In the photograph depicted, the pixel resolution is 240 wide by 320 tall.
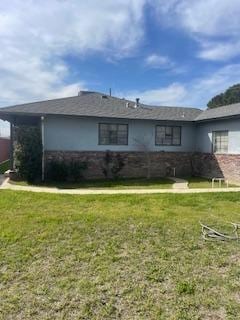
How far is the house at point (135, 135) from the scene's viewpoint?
15016 mm

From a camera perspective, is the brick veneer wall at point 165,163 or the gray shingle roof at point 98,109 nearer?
the gray shingle roof at point 98,109

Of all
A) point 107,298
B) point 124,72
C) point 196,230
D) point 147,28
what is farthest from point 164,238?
point 124,72

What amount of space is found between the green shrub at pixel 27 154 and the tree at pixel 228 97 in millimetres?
33920

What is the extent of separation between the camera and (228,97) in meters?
42.7

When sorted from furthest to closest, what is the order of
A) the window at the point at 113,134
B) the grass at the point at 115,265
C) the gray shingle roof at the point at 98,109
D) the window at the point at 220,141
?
the window at the point at 113,134
the window at the point at 220,141
the gray shingle roof at the point at 98,109
the grass at the point at 115,265

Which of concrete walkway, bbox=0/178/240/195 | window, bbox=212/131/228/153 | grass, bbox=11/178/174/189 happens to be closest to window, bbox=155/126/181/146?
window, bbox=212/131/228/153

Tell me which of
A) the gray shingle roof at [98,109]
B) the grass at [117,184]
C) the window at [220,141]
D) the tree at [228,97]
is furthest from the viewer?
the tree at [228,97]

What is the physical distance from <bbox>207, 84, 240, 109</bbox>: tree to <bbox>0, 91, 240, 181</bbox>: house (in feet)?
85.4

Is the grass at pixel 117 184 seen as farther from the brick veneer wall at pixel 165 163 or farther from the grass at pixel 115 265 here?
the grass at pixel 115 265

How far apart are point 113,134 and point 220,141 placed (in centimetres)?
544

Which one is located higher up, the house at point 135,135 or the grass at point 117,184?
the house at point 135,135

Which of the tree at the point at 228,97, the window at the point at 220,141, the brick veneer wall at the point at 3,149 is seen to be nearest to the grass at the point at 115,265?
the window at the point at 220,141

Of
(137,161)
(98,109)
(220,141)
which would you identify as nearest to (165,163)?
(137,161)

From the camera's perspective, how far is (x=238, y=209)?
877 cm
